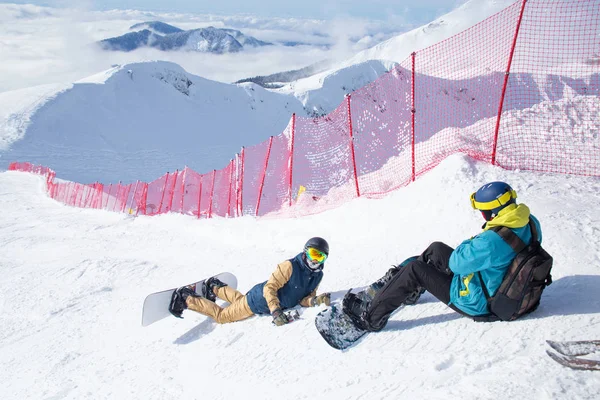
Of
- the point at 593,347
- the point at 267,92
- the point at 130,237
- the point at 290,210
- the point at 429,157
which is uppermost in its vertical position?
the point at 593,347

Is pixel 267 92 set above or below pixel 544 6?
below

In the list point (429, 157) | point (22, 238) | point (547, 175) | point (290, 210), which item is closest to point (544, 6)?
point (429, 157)

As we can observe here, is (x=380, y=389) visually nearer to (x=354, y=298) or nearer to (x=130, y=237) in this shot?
(x=354, y=298)

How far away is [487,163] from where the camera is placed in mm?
6492

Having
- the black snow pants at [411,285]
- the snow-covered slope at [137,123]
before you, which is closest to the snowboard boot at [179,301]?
the black snow pants at [411,285]

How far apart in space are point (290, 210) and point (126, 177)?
114 feet

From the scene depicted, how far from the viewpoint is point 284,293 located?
475 centimetres

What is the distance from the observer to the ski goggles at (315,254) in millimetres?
4496

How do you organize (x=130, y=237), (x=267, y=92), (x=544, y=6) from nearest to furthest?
(x=544, y=6), (x=130, y=237), (x=267, y=92)

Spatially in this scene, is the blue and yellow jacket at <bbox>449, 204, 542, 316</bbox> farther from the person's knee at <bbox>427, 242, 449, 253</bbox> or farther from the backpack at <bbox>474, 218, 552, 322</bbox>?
the person's knee at <bbox>427, 242, 449, 253</bbox>

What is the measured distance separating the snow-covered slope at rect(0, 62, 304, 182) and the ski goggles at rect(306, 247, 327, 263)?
3878cm

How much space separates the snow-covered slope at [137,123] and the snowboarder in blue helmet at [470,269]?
39.8 meters

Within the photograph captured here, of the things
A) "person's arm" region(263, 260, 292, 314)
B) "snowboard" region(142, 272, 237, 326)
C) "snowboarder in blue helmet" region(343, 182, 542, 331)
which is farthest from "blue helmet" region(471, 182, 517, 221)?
"snowboard" region(142, 272, 237, 326)

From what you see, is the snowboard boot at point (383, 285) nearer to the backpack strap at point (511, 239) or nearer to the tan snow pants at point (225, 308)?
the backpack strap at point (511, 239)
